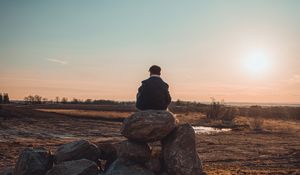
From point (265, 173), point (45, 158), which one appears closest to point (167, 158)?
point (45, 158)

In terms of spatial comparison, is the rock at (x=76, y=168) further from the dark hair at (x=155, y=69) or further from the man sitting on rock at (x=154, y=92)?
the dark hair at (x=155, y=69)

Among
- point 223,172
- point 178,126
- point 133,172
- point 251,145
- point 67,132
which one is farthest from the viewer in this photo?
point 67,132

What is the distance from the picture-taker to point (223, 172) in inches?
724

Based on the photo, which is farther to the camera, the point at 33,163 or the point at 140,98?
the point at 140,98

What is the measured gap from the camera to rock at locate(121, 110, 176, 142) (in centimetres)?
1393

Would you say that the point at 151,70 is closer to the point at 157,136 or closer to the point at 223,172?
the point at 157,136

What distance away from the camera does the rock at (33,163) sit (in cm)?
1449

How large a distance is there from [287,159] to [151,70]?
44.0 feet

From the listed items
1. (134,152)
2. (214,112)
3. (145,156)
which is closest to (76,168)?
(134,152)

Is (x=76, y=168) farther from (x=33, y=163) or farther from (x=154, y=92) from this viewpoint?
(x=154, y=92)

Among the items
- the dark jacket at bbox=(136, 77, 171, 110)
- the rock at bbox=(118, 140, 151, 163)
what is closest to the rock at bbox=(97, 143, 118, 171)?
the rock at bbox=(118, 140, 151, 163)

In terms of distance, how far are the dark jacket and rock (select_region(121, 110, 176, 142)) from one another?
0.46 meters

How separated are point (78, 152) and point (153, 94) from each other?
3732mm

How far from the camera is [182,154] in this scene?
14.0 metres
